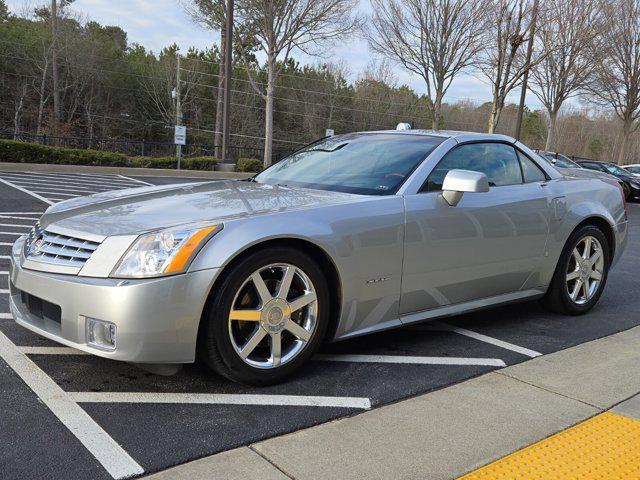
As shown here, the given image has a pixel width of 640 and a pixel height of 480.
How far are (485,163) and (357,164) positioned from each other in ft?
3.22

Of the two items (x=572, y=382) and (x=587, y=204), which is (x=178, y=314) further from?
(x=587, y=204)

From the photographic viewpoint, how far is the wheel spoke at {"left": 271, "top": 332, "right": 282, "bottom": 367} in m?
3.10

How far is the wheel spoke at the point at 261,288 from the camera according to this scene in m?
2.99

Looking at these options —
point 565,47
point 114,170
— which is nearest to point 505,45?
point 565,47

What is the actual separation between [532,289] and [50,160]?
17035 mm

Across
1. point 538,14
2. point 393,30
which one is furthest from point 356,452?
point 393,30

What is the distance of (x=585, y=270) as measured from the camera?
4898mm

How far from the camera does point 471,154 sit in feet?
13.8

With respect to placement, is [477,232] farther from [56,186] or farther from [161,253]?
[56,186]

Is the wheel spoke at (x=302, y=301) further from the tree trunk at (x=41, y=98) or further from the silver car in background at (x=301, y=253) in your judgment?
the tree trunk at (x=41, y=98)

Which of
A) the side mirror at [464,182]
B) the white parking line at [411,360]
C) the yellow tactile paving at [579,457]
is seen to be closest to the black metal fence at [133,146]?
the side mirror at [464,182]

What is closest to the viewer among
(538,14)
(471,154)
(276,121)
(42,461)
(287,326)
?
(42,461)

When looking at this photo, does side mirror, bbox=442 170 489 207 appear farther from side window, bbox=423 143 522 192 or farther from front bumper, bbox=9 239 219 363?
front bumper, bbox=9 239 219 363

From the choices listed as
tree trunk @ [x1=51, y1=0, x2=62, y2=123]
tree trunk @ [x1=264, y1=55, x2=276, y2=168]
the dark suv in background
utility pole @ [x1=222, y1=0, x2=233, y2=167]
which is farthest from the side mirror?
tree trunk @ [x1=51, y1=0, x2=62, y2=123]
